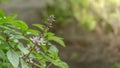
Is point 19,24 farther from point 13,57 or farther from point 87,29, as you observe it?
point 87,29

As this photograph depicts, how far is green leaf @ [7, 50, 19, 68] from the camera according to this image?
139 cm

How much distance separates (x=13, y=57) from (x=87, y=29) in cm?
449

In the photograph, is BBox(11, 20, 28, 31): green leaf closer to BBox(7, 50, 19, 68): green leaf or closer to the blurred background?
BBox(7, 50, 19, 68): green leaf

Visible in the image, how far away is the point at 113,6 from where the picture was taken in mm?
5676

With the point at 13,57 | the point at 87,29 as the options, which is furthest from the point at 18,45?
the point at 87,29

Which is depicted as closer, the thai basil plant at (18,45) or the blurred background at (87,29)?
the thai basil plant at (18,45)

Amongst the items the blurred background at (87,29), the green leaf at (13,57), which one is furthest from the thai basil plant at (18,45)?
the blurred background at (87,29)

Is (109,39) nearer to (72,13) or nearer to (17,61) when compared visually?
(72,13)

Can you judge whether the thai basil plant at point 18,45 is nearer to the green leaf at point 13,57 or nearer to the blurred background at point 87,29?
the green leaf at point 13,57

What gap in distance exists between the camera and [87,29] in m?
5.85

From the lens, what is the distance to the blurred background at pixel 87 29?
5.56m

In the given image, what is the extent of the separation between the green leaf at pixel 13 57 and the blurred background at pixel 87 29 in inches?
157

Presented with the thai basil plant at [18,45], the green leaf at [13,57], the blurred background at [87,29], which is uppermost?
the blurred background at [87,29]

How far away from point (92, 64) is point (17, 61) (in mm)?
4102
